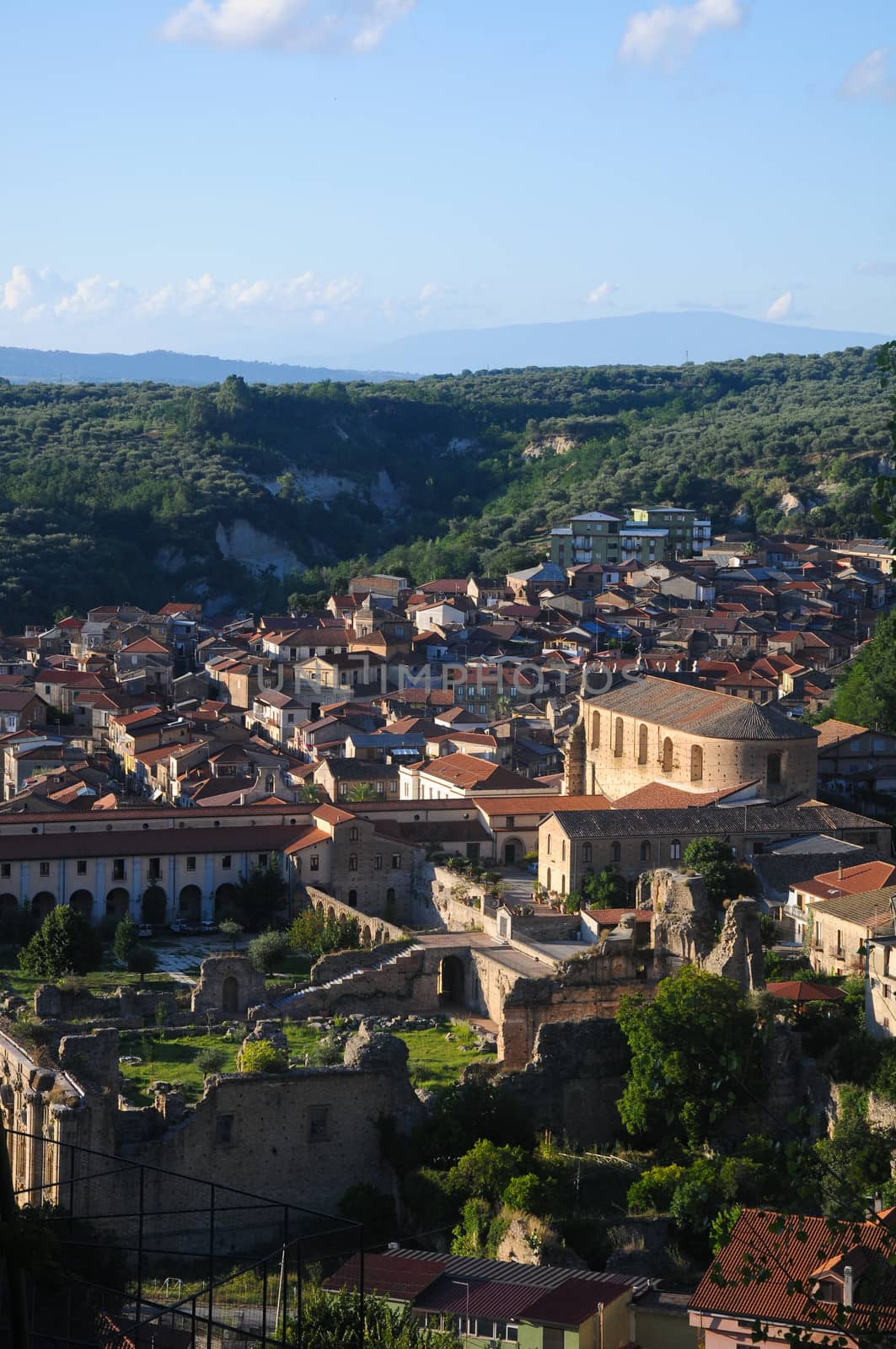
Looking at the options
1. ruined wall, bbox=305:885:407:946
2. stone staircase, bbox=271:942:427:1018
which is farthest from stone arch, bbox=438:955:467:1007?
ruined wall, bbox=305:885:407:946

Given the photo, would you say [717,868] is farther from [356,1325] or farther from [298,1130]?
[356,1325]

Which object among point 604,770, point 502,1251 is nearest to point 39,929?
point 604,770

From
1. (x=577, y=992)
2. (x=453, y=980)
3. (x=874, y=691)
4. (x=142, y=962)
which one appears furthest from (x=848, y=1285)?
(x=874, y=691)

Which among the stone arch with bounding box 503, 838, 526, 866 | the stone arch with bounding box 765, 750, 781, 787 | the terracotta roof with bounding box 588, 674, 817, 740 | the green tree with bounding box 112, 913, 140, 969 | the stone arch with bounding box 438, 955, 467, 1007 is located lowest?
the green tree with bounding box 112, 913, 140, 969

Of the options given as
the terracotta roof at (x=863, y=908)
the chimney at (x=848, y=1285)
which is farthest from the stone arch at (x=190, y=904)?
the chimney at (x=848, y=1285)

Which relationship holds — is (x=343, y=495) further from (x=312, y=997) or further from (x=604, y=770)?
(x=312, y=997)

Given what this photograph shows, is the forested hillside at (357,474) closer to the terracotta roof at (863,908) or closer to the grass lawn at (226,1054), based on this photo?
the grass lawn at (226,1054)

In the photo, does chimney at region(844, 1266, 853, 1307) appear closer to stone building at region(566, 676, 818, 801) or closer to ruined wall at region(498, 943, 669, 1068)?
ruined wall at region(498, 943, 669, 1068)
